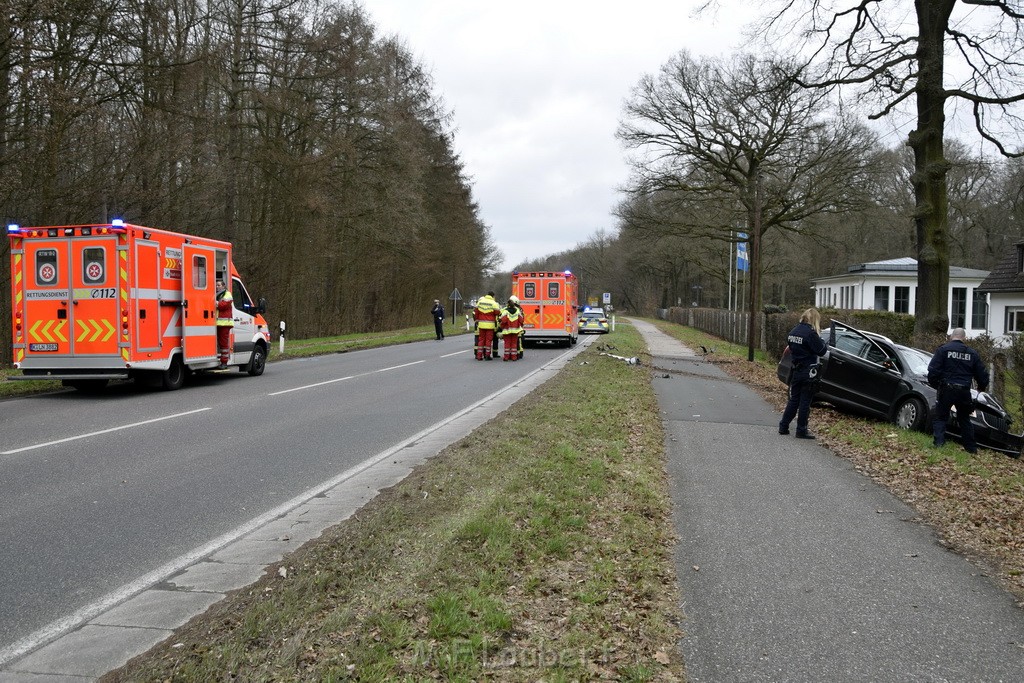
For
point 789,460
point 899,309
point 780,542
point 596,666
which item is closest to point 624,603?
point 596,666

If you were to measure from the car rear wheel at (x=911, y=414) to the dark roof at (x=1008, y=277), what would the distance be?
28.1m

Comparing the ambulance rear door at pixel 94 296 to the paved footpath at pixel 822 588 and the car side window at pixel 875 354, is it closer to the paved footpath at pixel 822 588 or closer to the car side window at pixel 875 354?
the paved footpath at pixel 822 588

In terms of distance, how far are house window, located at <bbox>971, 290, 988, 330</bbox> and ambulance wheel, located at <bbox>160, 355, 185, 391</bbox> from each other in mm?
44540

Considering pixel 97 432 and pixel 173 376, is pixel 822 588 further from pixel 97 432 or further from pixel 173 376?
pixel 173 376

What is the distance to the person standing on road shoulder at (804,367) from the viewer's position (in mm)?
11312

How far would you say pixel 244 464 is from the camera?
843 centimetres

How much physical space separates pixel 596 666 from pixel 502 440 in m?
5.69

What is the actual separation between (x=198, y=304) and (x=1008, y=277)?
36.0 meters

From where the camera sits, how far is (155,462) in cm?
838

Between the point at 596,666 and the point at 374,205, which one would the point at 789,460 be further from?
the point at 374,205

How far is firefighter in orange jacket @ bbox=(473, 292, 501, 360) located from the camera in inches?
915

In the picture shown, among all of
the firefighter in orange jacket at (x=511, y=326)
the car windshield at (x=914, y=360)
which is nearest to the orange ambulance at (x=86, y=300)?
the firefighter in orange jacket at (x=511, y=326)

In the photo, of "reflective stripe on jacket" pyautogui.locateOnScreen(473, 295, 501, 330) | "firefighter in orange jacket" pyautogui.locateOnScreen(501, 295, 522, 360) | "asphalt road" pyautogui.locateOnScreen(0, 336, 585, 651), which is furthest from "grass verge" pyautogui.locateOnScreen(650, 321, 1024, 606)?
"reflective stripe on jacket" pyautogui.locateOnScreen(473, 295, 501, 330)

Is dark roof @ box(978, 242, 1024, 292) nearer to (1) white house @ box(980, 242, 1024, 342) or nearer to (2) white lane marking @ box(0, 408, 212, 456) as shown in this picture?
(1) white house @ box(980, 242, 1024, 342)
